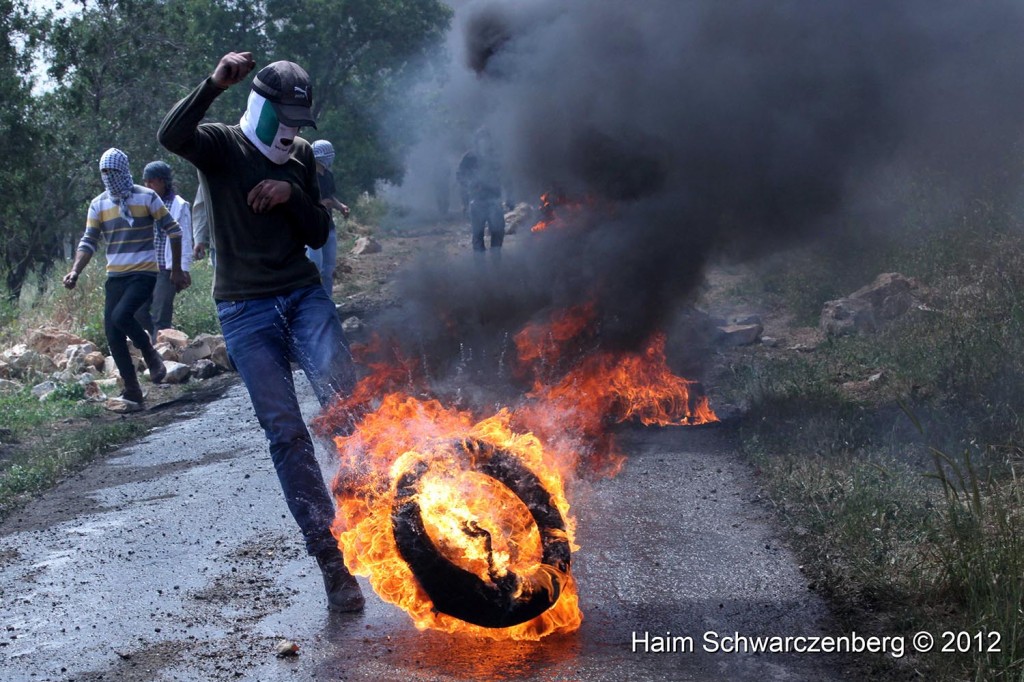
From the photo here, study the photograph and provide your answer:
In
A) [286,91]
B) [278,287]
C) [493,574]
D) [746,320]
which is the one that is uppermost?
[286,91]

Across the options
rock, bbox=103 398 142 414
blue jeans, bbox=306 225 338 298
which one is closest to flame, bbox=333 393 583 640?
rock, bbox=103 398 142 414

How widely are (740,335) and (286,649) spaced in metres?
7.02

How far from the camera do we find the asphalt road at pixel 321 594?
3.49 meters

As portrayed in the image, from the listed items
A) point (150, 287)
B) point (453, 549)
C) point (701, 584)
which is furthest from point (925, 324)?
point (150, 287)

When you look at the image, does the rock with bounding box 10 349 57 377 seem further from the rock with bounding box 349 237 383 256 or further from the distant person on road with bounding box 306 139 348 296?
the rock with bounding box 349 237 383 256

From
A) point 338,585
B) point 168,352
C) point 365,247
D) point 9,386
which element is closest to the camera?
point 338,585

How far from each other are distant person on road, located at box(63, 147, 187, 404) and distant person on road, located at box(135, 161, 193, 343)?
0.29 meters

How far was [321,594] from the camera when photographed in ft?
13.9

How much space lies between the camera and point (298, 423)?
13.8 feet

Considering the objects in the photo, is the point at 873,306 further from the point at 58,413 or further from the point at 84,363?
the point at 84,363

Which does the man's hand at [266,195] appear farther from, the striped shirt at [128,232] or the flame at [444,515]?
the striped shirt at [128,232]

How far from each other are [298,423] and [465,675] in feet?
4.46

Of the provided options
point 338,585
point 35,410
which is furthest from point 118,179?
point 338,585

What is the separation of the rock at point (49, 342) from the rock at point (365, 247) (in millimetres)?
14035
